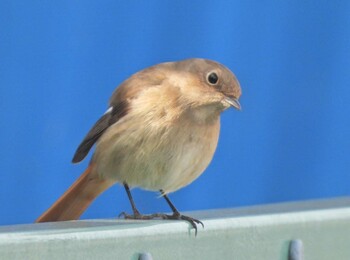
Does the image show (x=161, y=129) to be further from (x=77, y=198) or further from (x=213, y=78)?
(x=77, y=198)

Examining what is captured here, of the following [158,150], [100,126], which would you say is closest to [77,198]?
[100,126]

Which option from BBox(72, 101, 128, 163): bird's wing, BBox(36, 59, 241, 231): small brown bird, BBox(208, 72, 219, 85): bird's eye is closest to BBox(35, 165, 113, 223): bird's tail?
BBox(36, 59, 241, 231): small brown bird

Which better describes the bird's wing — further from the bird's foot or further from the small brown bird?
the bird's foot

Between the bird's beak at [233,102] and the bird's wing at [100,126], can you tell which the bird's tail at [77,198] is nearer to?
the bird's wing at [100,126]

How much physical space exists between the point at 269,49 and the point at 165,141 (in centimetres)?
80

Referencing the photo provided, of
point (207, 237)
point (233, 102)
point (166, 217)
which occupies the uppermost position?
point (233, 102)

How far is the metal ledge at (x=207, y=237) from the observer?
188 cm

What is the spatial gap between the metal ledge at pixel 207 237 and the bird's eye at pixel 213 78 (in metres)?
0.79

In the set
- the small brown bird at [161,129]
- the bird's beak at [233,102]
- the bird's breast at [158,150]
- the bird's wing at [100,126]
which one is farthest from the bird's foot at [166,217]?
the bird's beak at [233,102]

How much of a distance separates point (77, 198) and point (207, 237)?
1283 millimetres

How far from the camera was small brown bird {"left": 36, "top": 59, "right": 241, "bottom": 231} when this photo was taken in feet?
10.2

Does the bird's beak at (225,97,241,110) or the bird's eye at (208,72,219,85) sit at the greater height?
the bird's eye at (208,72,219,85)

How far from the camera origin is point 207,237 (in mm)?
2125

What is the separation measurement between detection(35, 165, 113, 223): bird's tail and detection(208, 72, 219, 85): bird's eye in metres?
0.59
